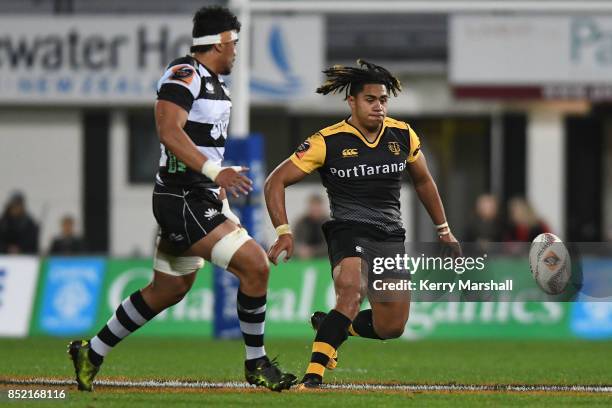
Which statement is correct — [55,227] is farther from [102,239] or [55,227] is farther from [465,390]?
[465,390]

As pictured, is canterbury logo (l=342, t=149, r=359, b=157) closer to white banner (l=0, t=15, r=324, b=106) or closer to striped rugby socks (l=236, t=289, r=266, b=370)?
A: striped rugby socks (l=236, t=289, r=266, b=370)

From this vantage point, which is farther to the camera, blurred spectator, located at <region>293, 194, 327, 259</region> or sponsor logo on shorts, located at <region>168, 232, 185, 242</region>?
blurred spectator, located at <region>293, 194, 327, 259</region>

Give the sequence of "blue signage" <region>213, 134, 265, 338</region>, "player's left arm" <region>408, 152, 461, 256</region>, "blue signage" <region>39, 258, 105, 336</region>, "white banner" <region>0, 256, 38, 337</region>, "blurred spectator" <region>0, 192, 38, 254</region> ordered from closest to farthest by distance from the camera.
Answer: "player's left arm" <region>408, 152, 461, 256</region> < "blue signage" <region>213, 134, 265, 338</region> < "white banner" <region>0, 256, 38, 337</region> < "blue signage" <region>39, 258, 105, 336</region> < "blurred spectator" <region>0, 192, 38, 254</region>

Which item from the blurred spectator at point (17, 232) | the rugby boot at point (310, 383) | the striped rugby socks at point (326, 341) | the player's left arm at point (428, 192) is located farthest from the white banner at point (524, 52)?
the rugby boot at point (310, 383)

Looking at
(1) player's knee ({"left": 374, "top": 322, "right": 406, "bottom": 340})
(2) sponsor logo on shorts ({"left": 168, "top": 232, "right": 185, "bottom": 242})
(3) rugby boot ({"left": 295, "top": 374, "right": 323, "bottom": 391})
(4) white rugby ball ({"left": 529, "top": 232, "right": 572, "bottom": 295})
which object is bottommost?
(3) rugby boot ({"left": 295, "top": 374, "right": 323, "bottom": 391})

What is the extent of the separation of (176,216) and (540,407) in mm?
2581

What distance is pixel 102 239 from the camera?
82.2ft

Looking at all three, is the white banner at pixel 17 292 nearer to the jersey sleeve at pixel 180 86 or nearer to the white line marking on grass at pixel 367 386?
the white line marking on grass at pixel 367 386

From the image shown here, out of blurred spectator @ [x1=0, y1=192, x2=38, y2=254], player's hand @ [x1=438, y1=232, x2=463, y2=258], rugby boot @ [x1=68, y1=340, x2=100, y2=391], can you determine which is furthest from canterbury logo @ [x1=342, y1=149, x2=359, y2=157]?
blurred spectator @ [x1=0, y1=192, x2=38, y2=254]

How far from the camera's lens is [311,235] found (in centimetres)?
1998

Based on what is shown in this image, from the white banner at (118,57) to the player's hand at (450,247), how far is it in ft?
43.0

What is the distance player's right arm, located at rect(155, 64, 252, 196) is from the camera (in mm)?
8930

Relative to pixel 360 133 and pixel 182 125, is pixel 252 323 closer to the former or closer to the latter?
pixel 182 125

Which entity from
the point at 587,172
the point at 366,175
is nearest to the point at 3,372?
the point at 366,175
